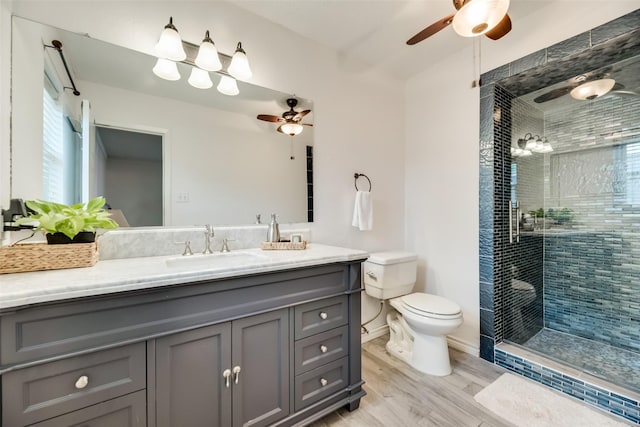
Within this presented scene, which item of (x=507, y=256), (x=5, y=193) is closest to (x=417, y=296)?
(x=507, y=256)

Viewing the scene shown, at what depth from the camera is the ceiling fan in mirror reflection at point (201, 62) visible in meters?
1.42

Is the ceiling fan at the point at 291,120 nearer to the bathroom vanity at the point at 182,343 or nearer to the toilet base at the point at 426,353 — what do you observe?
the bathroom vanity at the point at 182,343

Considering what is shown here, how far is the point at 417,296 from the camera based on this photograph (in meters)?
2.08

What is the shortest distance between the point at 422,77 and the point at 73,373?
300 cm

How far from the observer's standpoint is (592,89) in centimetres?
205

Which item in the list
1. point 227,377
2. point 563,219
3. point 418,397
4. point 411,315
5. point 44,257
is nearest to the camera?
point 44,257

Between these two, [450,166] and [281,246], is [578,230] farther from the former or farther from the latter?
[281,246]

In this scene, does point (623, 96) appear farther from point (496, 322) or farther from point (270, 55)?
point (270, 55)

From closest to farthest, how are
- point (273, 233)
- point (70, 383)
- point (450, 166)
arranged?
point (70, 383)
point (273, 233)
point (450, 166)

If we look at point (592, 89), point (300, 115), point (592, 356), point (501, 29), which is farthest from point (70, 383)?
point (592, 89)

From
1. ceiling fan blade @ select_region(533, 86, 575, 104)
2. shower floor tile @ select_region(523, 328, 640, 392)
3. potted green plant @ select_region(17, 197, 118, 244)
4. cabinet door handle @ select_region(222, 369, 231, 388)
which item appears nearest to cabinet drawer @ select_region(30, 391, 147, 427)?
cabinet door handle @ select_region(222, 369, 231, 388)

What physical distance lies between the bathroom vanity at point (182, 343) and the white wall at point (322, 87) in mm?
731

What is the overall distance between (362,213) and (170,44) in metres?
1.67

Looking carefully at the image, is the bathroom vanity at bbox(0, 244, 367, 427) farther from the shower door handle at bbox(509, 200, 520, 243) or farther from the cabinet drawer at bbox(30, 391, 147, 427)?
the shower door handle at bbox(509, 200, 520, 243)
